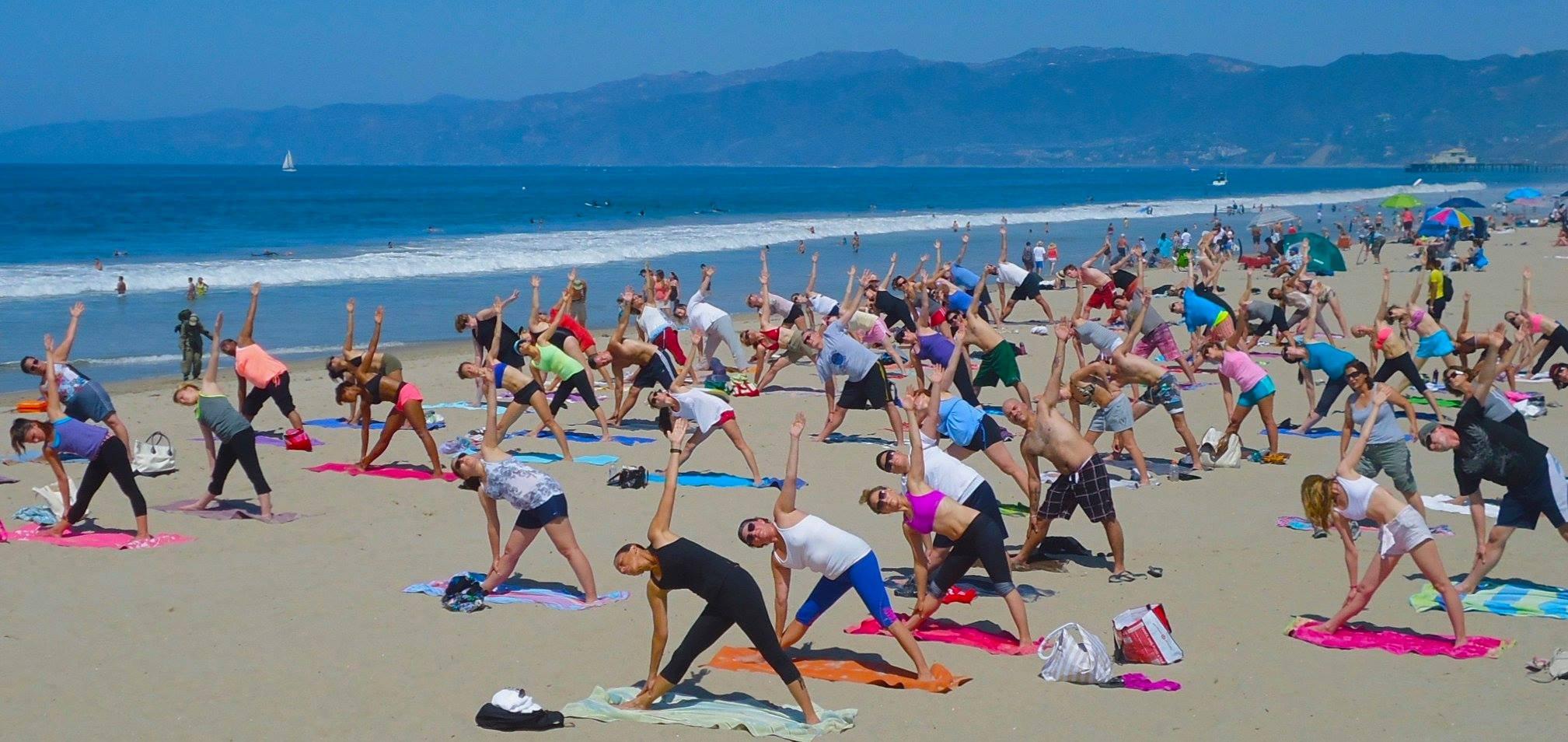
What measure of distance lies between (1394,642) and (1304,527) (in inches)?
111

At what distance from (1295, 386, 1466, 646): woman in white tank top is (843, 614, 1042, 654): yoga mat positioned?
1810 mm

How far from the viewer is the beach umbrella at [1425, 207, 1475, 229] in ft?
126

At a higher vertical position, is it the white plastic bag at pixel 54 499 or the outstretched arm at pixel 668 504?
the outstretched arm at pixel 668 504

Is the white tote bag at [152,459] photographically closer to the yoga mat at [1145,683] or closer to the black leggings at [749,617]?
the black leggings at [749,617]

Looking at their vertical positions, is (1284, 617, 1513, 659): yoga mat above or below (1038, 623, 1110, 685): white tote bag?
below

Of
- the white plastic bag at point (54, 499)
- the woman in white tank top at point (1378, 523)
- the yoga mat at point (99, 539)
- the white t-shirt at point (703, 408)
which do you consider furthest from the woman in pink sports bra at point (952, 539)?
the white plastic bag at point (54, 499)

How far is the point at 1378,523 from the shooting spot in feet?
26.2

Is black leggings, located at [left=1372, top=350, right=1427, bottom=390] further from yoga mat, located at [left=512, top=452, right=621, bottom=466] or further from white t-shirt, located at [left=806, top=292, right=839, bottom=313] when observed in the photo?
yoga mat, located at [left=512, top=452, right=621, bottom=466]

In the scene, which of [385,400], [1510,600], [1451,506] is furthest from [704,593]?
[1451,506]

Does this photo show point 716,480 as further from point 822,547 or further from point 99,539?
point 822,547

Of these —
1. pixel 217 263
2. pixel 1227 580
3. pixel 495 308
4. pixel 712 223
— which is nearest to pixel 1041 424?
pixel 1227 580

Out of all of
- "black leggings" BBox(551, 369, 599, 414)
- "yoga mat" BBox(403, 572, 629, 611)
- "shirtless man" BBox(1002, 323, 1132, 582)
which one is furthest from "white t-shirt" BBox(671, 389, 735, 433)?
"shirtless man" BBox(1002, 323, 1132, 582)

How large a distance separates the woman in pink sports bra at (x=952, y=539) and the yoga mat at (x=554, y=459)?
19.4ft

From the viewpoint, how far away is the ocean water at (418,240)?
89.8 feet
